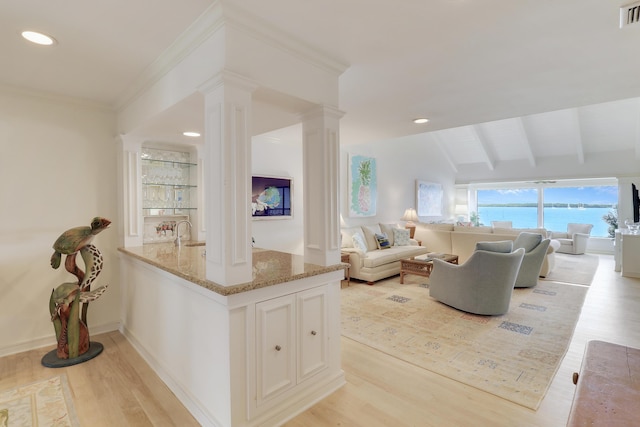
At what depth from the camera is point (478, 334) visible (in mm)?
3252

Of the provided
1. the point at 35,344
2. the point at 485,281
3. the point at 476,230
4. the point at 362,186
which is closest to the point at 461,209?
the point at 476,230

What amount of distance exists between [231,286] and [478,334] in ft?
9.11

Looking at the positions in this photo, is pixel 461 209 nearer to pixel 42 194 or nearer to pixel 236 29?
pixel 236 29

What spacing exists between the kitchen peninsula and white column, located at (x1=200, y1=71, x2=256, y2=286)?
0.45ft

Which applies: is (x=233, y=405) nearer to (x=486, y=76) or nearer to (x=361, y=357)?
(x=361, y=357)

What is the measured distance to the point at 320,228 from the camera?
2.27 meters

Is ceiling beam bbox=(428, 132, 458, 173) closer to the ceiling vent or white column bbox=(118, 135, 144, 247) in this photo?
the ceiling vent

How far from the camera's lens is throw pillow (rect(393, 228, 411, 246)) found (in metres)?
6.48

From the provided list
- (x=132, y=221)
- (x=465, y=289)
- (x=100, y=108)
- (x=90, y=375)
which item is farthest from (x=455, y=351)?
(x=100, y=108)

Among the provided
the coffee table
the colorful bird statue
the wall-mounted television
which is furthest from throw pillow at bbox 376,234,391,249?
the colorful bird statue

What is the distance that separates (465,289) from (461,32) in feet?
9.70

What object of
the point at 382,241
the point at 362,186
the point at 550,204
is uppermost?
the point at 362,186

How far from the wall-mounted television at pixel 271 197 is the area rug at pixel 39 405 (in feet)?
9.20

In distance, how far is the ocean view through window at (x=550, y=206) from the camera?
884 cm
